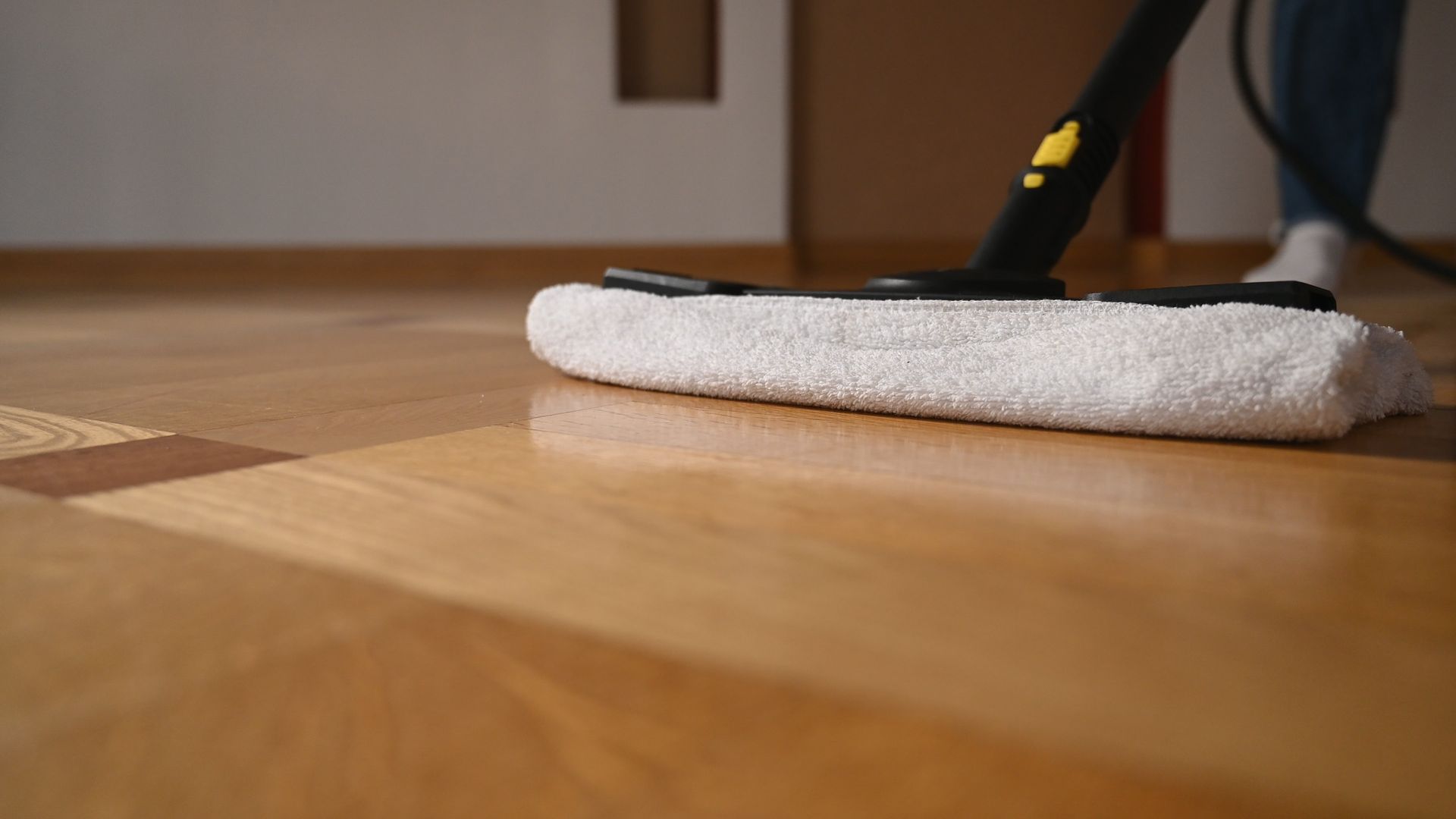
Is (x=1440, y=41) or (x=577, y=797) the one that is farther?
(x=1440, y=41)

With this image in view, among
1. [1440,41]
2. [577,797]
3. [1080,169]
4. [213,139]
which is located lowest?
[577,797]

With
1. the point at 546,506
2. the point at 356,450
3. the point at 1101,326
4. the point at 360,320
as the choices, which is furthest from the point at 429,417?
the point at 360,320

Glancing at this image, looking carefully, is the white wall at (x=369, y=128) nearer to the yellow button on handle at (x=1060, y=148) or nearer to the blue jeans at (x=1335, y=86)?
the blue jeans at (x=1335, y=86)

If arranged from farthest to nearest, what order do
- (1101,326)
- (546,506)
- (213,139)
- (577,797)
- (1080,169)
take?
1. (213,139)
2. (1080,169)
3. (1101,326)
4. (546,506)
5. (577,797)

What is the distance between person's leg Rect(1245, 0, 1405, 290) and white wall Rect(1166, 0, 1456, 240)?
98 centimetres

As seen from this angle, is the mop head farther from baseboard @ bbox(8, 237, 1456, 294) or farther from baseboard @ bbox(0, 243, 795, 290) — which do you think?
baseboard @ bbox(0, 243, 795, 290)

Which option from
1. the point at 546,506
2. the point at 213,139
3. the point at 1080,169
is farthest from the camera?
the point at 213,139

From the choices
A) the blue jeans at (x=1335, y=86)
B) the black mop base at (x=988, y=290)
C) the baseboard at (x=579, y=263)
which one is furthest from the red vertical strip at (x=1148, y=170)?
the black mop base at (x=988, y=290)

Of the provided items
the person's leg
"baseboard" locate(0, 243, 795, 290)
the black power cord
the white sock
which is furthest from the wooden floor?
"baseboard" locate(0, 243, 795, 290)

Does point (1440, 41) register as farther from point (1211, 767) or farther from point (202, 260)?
point (1211, 767)

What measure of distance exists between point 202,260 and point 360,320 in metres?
0.98

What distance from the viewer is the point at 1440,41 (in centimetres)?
225

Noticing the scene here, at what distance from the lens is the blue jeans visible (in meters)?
1.30

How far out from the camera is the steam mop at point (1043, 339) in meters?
0.47
